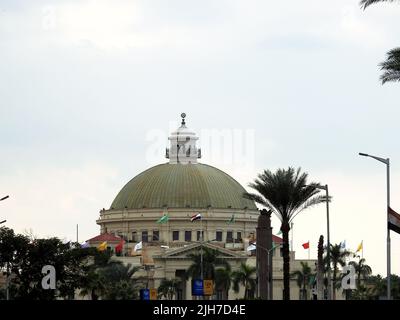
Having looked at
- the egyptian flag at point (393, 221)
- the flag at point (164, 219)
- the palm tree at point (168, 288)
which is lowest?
the egyptian flag at point (393, 221)

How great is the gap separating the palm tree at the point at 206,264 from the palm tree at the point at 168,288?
3386 mm

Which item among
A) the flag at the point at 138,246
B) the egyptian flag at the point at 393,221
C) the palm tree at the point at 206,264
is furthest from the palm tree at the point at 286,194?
the flag at the point at 138,246

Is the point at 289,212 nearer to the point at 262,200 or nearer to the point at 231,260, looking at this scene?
the point at 262,200

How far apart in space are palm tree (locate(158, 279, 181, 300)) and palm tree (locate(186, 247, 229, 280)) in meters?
3.39

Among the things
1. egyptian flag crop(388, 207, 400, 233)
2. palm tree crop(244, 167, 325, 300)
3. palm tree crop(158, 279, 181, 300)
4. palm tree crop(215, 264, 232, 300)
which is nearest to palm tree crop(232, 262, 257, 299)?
palm tree crop(215, 264, 232, 300)

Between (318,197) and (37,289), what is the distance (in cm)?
1898

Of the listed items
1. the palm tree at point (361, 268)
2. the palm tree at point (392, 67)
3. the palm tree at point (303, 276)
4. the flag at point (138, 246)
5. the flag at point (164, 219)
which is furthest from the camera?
the flag at point (164, 219)

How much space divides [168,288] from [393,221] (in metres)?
107

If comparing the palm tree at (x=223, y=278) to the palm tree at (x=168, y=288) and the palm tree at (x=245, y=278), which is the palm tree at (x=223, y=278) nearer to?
the palm tree at (x=245, y=278)

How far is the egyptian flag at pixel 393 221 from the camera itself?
63.6 meters

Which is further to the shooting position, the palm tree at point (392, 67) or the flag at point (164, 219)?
the flag at point (164, 219)
